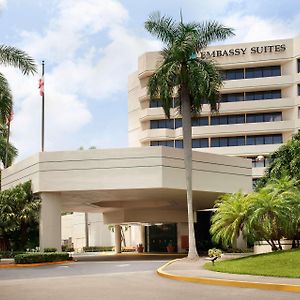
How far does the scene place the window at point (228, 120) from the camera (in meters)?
71.6

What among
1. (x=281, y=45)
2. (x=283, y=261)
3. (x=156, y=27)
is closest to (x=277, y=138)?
(x=281, y=45)

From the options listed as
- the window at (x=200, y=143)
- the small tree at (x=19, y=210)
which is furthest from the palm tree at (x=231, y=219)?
the window at (x=200, y=143)

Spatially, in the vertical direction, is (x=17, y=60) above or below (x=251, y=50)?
below

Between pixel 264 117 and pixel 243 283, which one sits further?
pixel 264 117

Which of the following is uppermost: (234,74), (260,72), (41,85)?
(260,72)

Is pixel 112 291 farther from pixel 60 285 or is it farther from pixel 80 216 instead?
pixel 80 216

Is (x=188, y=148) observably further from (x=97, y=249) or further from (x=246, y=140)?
(x=97, y=249)

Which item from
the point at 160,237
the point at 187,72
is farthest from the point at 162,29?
the point at 160,237

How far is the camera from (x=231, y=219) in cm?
2769

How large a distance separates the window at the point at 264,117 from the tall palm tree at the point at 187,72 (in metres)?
37.4

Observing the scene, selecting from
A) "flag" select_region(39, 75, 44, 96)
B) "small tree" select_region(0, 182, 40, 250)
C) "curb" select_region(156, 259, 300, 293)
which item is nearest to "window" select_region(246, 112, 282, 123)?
"flag" select_region(39, 75, 44, 96)

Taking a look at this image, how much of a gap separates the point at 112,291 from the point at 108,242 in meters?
62.8

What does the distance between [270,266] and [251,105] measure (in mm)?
51335

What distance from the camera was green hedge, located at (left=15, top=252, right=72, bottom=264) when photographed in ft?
110
